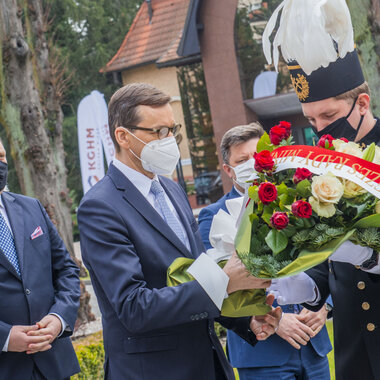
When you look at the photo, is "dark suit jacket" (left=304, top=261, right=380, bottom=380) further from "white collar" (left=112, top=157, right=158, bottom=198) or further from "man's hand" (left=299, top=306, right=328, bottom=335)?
"white collar" (left=112, top=157, right=158, bottom=198)

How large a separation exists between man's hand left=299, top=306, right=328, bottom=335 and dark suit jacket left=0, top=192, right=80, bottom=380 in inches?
59.0

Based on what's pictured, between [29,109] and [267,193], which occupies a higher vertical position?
[29,109]

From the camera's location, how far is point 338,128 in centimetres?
288

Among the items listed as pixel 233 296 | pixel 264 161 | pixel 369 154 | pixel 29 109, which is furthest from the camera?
pixel 29 109

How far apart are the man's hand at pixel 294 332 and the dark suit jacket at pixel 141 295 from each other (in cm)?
54

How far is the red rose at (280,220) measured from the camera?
2.21 metres

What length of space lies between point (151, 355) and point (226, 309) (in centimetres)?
41

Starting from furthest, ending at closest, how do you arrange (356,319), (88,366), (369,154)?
(88,366) → (356,319) → (369,154)

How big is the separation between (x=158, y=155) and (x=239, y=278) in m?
0.85

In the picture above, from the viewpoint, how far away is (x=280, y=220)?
7.25 ft

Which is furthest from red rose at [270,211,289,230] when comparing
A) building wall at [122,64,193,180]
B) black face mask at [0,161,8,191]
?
building wall at [122,64,193,180]

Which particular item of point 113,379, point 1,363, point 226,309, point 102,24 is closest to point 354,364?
point 226,309

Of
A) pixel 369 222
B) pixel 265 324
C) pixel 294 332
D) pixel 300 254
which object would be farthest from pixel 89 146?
pixel 369 222

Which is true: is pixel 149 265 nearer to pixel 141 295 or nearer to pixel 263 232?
pixel 141 295
